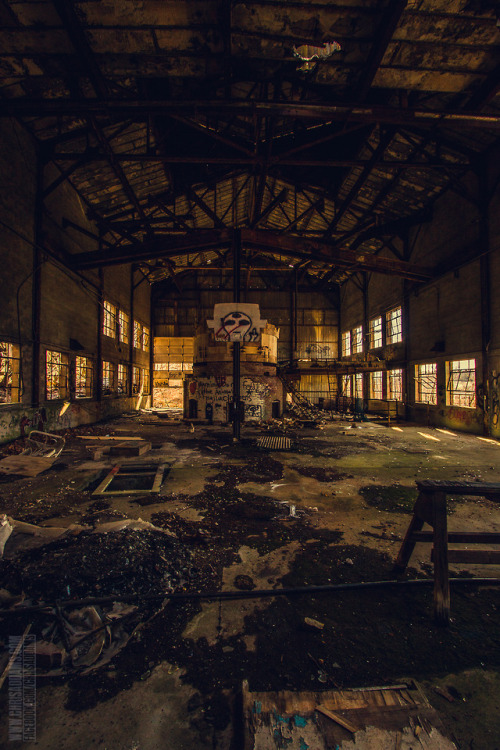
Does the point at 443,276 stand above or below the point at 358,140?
below

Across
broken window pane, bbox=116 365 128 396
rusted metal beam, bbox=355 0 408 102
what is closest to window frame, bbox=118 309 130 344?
broken window pane, bbox=116 365 128 396

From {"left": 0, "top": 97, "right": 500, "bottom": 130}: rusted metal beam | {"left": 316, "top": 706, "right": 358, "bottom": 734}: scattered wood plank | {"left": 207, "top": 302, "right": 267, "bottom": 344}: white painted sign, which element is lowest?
{"left": 316, "top": 706, "right": 358, "bottom": 734}: scattered wood plank

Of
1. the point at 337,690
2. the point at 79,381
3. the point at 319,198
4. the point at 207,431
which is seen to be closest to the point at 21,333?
the point at 79,381

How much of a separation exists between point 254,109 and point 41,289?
Result: 8.25m

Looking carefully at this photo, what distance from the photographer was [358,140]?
1091cm

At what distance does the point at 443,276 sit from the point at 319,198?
7.34m

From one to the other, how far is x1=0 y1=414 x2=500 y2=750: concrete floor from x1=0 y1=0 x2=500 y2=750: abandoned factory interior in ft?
0.06

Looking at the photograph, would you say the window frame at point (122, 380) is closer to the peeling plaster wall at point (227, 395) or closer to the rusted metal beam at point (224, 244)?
the peeling plaster wall at point (227, 395)

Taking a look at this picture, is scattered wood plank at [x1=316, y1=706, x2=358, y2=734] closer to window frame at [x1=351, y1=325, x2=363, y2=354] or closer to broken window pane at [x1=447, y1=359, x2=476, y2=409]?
broken window pane at [x1=447, y1=359, x2=476, y2=409]

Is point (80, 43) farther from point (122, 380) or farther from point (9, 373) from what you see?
point (122, 380)

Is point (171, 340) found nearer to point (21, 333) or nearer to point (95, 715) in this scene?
point (21, 333)

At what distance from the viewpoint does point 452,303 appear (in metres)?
12.1

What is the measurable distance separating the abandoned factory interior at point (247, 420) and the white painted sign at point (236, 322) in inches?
4.3

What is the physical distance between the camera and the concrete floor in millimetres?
1633
